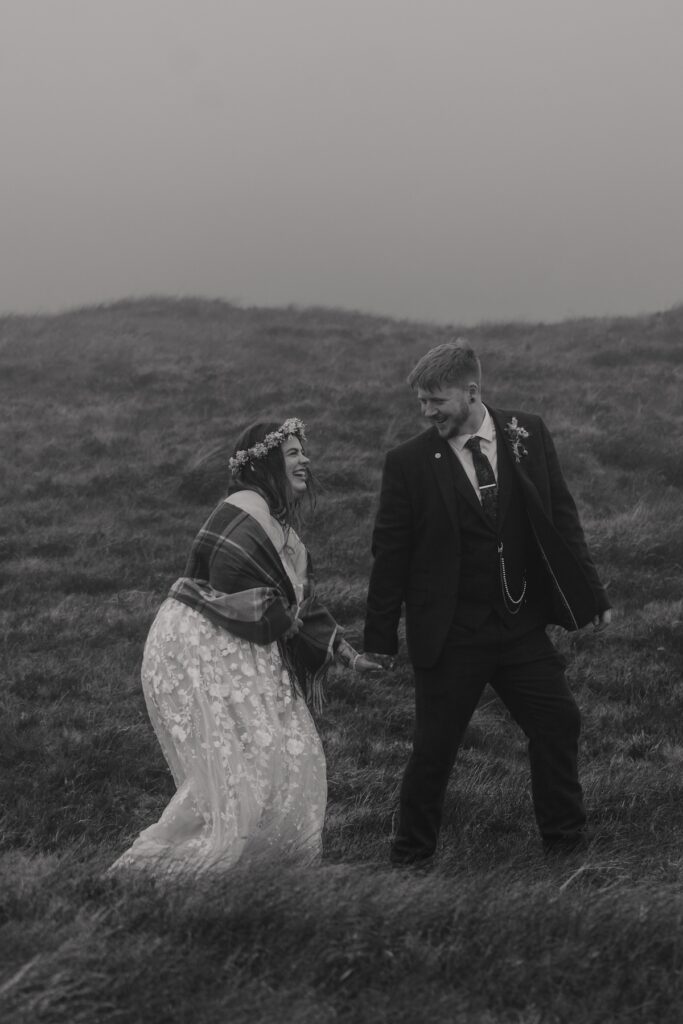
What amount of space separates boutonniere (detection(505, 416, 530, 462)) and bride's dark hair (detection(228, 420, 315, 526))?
3.53ft

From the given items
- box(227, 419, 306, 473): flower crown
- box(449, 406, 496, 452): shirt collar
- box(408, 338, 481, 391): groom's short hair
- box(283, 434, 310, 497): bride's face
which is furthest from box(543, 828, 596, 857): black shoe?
box(227, 419, 306, 473): flower crown

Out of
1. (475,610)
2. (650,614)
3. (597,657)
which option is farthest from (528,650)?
(650,614)

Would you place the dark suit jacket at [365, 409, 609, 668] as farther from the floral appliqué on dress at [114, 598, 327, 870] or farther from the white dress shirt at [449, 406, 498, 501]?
the floral appliqué on dress at [114, 598, 327, 870]

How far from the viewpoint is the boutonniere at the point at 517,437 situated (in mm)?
5281

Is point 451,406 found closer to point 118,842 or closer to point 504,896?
point 504,896

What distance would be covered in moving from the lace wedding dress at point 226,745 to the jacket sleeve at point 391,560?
1.67 ft

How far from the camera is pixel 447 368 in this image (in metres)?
5.11

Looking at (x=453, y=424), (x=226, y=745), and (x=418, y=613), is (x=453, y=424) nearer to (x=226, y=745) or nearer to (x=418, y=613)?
(x=418, y=613)

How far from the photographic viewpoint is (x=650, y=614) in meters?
9.27

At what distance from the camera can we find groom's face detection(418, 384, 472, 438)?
16.9 feet

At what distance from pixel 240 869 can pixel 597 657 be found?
5165 millimetres

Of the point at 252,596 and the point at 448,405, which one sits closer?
the point at 252,596

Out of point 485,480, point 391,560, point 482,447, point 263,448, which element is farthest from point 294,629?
point 482,447

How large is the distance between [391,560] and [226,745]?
3.84 feet
